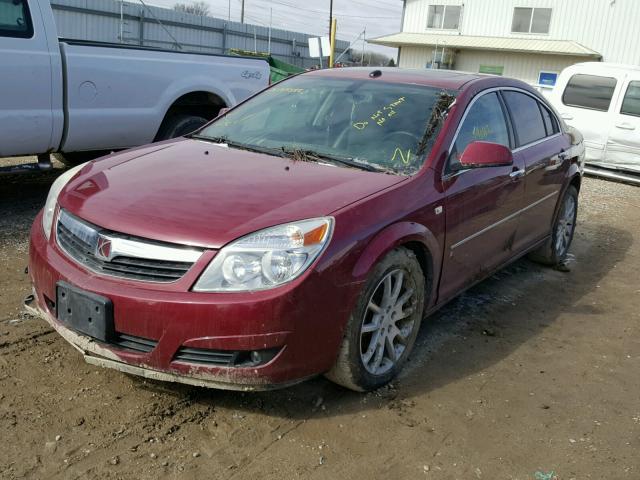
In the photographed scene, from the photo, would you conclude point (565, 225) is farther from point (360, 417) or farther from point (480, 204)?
point (360, 417)

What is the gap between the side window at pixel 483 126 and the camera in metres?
3.92

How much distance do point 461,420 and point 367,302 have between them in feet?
2.49

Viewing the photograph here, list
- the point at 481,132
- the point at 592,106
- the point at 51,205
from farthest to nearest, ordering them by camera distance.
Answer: the point at 592,106 < the point at 481,132 < the point at 51,205

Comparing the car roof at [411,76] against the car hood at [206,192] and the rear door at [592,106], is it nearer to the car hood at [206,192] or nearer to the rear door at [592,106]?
the car hood at [206,192]

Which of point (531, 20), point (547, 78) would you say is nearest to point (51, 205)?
point (547, 78)

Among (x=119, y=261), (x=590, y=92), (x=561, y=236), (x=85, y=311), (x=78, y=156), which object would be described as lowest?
(x=561, y=236)

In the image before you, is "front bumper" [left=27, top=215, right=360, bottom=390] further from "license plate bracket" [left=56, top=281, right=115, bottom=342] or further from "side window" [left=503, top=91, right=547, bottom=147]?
"side window" [left=503, top=91, right=547, bottom=147]

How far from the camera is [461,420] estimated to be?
3.20 meters

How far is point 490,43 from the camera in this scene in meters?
29.3

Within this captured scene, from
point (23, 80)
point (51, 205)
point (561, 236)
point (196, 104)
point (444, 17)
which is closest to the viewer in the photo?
point (51, 205)

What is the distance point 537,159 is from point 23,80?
429 cm

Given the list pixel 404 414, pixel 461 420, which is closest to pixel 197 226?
pixel 404 414

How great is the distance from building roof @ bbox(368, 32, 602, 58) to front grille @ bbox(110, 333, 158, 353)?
27.8 meters

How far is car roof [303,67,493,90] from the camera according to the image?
13.9ft
